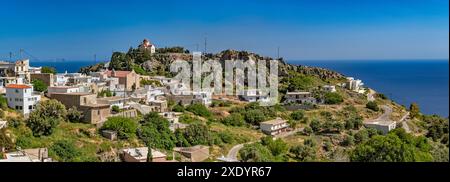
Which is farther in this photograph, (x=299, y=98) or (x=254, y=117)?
(x=299, y=98)

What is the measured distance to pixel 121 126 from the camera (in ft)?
41.5

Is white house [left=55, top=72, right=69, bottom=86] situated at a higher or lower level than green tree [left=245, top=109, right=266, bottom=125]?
higher

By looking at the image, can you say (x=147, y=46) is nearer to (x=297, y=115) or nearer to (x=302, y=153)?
(x=297, y=115)

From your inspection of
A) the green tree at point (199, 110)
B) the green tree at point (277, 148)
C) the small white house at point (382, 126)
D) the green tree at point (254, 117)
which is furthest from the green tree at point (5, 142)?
the small white house at point (382, 126)

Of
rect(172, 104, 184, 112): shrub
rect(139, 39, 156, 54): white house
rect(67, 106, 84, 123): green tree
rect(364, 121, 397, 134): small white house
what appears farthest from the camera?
rect(139, 39, 156, 54): white house

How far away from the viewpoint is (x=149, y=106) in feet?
52.9

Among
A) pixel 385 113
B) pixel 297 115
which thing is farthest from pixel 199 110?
pixel 385 113

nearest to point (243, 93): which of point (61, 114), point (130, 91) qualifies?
point (130, 91)

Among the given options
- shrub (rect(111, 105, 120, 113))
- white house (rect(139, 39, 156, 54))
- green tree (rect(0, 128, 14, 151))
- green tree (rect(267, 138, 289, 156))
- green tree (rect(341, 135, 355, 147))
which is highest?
white house (rect(139, 39, 156, 54))

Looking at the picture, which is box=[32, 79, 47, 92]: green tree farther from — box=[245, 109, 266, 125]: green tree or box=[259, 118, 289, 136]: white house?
box=[259, 118, 289, 136]: white house

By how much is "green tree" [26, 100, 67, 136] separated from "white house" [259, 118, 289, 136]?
6.03 m

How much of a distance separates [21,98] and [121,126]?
279cm

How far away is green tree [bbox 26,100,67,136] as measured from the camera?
1164cm

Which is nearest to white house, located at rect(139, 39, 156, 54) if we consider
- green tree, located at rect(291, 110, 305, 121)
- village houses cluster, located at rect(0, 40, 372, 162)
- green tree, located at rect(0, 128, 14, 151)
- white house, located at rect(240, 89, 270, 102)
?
village houses cluster, located at rect(0, 40, 372, 162)
